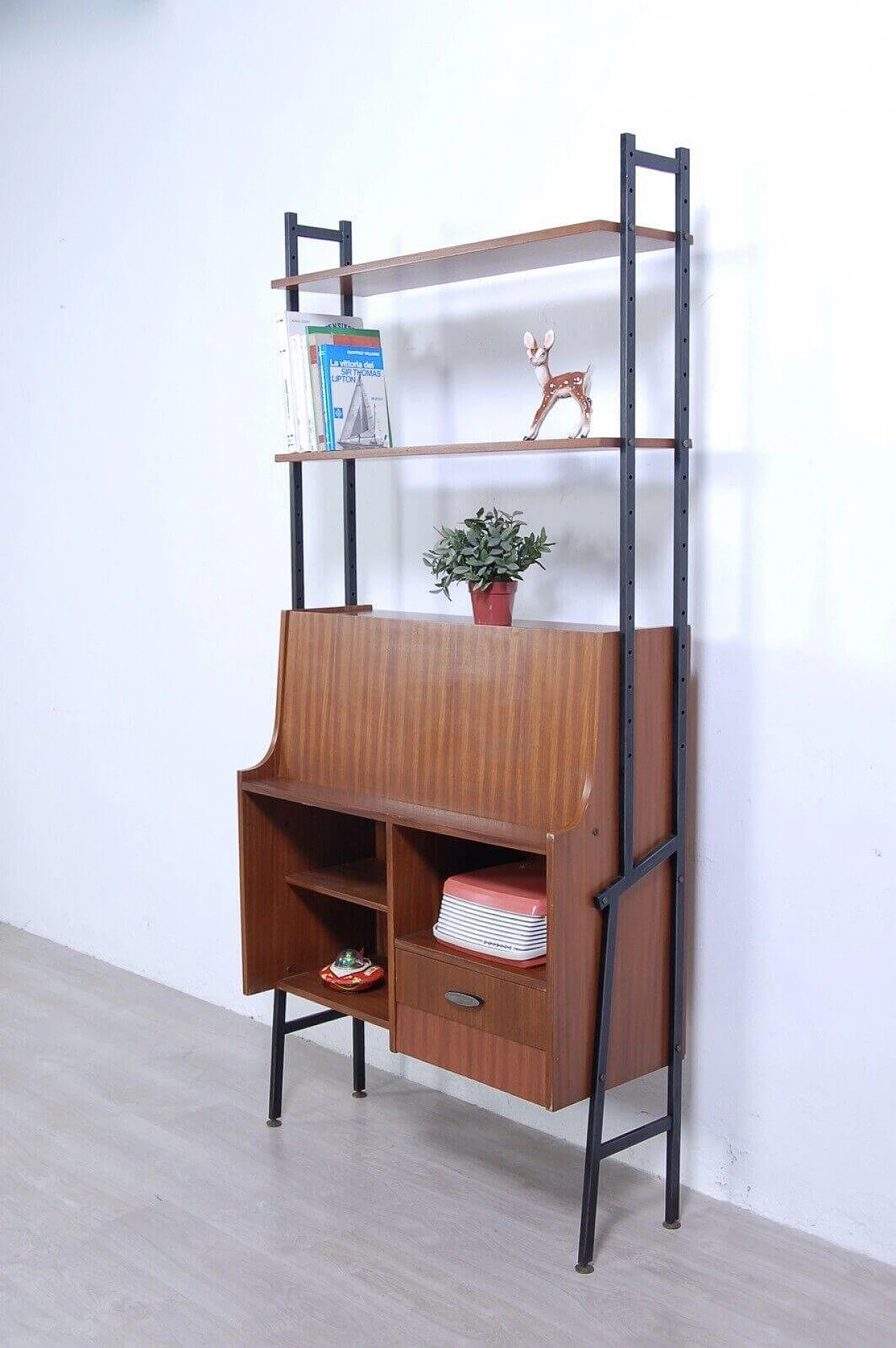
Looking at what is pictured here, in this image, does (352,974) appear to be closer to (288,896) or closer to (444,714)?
(288,896)

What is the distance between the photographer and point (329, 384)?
2877mm

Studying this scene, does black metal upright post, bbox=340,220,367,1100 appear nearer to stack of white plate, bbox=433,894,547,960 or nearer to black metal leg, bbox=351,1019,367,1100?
black metal leg, bbox=351,1019,367,1100

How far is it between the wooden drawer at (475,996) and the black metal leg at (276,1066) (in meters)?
0.51

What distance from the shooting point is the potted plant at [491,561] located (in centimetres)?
267

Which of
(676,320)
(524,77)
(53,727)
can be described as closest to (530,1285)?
(676,320)

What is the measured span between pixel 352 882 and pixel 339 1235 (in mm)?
705

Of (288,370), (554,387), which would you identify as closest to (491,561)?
(554,387)

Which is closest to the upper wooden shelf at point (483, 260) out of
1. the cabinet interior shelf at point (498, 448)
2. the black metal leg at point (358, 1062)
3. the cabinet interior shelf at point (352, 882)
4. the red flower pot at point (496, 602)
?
the cabinet interior shelf at point (498, 448)

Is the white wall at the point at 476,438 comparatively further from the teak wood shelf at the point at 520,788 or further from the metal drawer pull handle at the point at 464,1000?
the metal drawer pull handle at the point at 464,1000

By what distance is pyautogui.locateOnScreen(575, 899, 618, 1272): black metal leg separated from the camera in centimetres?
246

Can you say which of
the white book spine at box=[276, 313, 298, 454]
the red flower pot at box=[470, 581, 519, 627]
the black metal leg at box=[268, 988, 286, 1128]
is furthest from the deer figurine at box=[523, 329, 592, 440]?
the black metal leg at box=[268, 988, 286, 1128]

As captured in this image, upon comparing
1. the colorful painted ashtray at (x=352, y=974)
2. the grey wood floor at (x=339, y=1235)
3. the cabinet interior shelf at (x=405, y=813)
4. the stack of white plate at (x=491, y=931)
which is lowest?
the grey wood floor at (x=339, y=1235)

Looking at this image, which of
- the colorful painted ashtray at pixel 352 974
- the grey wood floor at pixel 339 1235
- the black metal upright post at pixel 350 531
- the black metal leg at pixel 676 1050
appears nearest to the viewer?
the grey wood floor at pixel 339 1235

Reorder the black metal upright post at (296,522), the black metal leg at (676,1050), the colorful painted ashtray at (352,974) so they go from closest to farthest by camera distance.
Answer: the black metal leg at (676,1050), the colorful painted ashtray at (352,974), the black metal upright post at (296,522)
